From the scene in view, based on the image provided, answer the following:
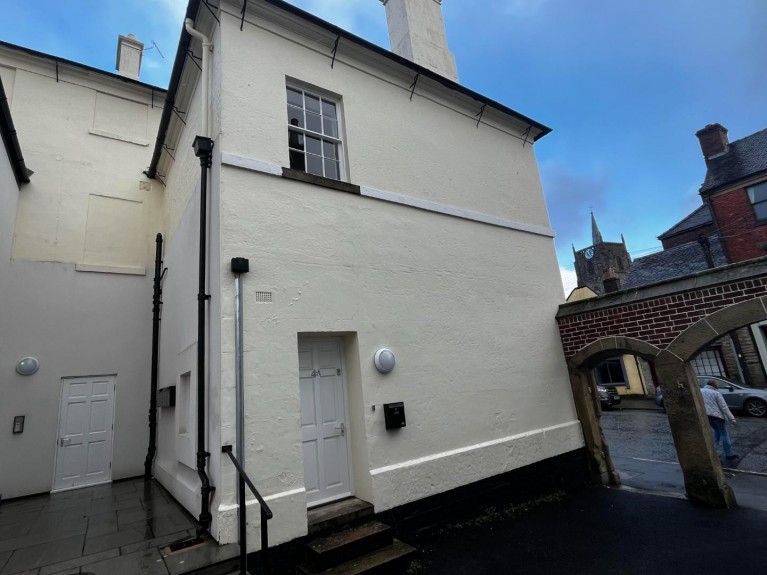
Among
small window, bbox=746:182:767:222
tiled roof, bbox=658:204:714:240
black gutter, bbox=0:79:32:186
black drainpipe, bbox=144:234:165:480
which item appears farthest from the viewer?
tiled roof, bbox=658:204:714:240

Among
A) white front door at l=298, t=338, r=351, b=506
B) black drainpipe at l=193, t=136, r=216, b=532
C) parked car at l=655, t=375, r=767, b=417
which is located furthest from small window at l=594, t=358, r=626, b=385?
black drainpipe at l=193, t=136, r=216, b=532

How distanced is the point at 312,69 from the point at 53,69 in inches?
263

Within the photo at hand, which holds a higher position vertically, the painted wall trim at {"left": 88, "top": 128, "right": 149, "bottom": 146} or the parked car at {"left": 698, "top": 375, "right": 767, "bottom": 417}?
the painted wall trim at {"left": 88, "top": 128, "right": 149, "bottom": 146}

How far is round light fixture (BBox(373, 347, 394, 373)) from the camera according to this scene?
521cm

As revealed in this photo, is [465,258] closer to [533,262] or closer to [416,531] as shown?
[533,262]

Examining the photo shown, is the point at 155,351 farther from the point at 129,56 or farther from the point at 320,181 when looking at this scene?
the point at 129,56

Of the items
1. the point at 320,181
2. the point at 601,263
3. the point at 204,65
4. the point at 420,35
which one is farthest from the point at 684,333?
the point at 601,263

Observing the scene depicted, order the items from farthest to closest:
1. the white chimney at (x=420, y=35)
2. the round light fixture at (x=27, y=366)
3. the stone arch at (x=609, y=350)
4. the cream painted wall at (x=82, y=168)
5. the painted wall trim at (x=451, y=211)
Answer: the white chimney at (x=420, y=35) < the cream painted wall at (x=82, y=168) < the round light fixture at (x=27, y=366) < the stone arch at (x=609, y=350) < the painted wall trim at (x=451, y=211)

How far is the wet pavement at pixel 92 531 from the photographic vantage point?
11.8 feet

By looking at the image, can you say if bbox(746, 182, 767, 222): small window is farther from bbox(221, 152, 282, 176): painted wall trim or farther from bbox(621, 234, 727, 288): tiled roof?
bbox(221, 152, 282, 176): painted wall trim

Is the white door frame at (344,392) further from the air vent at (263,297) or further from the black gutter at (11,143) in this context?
the black gutter at (11,143)

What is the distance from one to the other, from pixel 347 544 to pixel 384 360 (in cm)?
207

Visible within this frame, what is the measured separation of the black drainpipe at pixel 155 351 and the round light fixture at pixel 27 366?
1.84 m

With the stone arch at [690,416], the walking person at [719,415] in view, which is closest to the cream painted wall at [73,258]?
the stone arch at [690,416]
